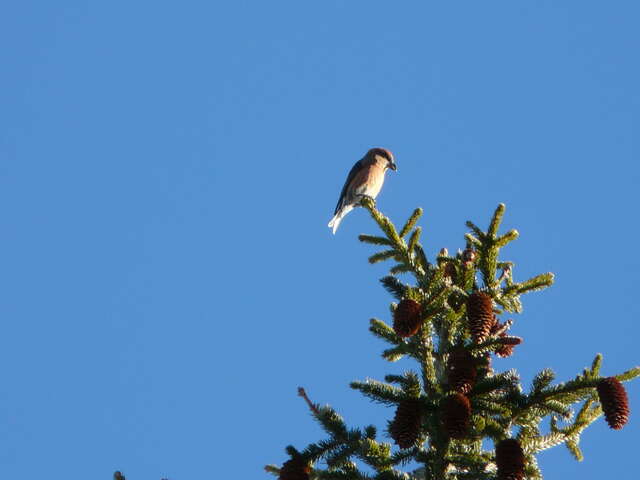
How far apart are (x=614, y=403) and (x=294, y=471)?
1.30m

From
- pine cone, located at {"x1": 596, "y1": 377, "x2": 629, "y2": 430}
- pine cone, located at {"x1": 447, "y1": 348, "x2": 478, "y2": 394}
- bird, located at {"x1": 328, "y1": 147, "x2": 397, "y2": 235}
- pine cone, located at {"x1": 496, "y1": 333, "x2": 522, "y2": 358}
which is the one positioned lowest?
pine cone, located at {"x1": 596, "y1": 377, "x2": 629, "y2": 430}

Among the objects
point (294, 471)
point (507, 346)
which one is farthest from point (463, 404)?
point (507, 346)

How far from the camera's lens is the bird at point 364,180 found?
10.5 m

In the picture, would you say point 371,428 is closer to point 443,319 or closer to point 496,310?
point 443,319

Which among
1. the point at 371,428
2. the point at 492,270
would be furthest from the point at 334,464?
the point at 492,270

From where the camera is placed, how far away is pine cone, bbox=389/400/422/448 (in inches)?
121

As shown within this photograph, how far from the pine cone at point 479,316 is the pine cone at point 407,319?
0.25m

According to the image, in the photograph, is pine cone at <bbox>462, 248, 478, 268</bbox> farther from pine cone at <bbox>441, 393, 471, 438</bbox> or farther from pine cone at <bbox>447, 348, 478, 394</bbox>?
pine cone at <bbox>441, 393, 471, 438</bbox>

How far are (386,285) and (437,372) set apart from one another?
494mm

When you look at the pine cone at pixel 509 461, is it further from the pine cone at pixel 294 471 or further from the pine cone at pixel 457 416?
the pine cone at pixel 294 471

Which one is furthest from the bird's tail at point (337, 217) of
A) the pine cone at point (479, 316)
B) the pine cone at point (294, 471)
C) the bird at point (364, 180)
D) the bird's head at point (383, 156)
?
the pine cone at point (294, 471)

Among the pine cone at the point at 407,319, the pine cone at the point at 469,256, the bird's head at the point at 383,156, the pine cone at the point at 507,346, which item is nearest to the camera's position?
the pine cone at the point at 407,319

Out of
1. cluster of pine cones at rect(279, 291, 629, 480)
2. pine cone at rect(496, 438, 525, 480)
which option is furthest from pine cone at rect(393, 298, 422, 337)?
pine cone at rect(496, 438, 525, 480)

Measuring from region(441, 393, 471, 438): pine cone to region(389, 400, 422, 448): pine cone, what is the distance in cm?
13
